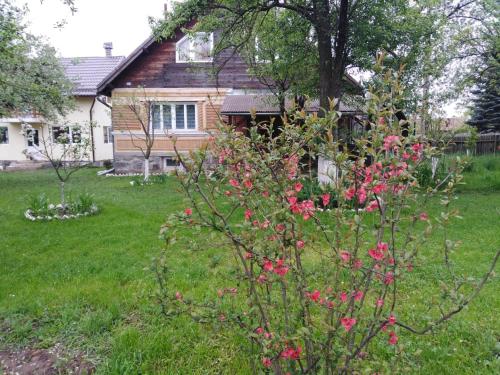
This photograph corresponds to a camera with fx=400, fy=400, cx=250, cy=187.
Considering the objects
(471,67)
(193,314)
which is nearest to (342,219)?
(193,314)

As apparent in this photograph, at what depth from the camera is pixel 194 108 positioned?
647 inches

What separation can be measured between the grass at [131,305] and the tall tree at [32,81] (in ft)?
21.1

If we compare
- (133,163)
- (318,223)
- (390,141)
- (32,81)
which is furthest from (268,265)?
(133,163)

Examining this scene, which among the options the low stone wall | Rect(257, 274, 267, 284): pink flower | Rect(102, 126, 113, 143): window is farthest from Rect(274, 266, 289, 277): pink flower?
Rect(102, 126, 113, 143): window

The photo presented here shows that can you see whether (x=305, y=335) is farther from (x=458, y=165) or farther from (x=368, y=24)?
(x=368, y=24)

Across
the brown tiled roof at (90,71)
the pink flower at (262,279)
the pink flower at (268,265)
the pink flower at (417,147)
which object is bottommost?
the pink flower at (262,279)

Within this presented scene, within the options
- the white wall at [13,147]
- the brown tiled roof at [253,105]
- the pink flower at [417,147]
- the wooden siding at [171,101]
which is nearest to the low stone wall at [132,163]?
the wooden siding at [171,101]

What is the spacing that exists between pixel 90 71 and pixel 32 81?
37.7 feet

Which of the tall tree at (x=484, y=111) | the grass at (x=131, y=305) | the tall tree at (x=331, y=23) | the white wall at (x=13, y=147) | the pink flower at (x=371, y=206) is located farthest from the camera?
the white wall at (x=13, y=147)

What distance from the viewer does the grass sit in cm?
286

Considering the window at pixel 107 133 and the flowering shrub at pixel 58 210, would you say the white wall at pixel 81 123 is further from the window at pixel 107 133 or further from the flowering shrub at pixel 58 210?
the flowering shrub at pixel 58 210

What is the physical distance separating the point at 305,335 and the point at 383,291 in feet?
1.45

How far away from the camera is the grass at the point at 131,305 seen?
2859 millimetres

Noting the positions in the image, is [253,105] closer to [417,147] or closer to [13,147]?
[417,147]
